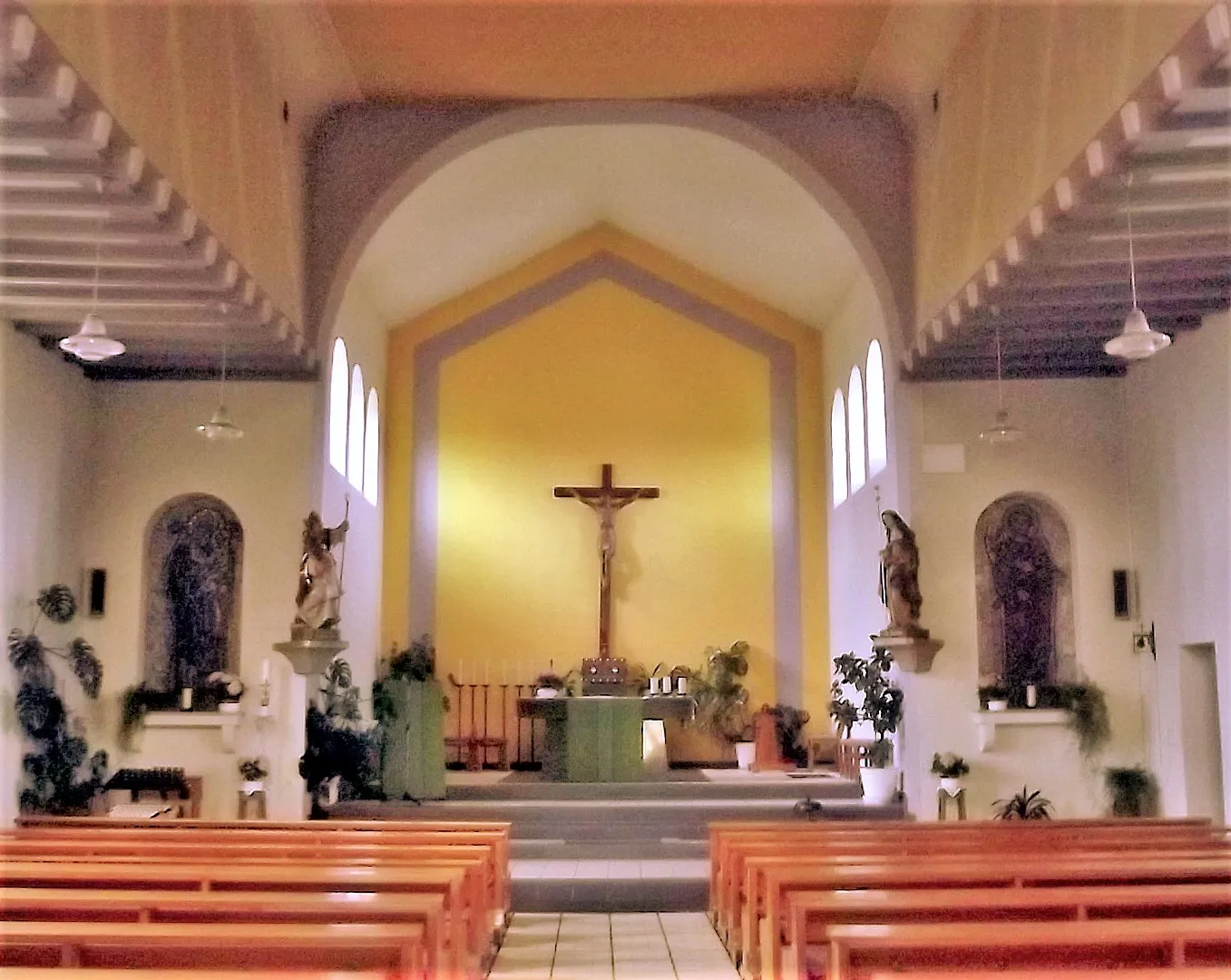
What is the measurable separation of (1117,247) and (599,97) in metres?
4.60

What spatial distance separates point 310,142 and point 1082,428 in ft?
22.1

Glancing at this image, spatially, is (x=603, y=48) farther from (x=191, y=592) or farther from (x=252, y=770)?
(x=252, y=770)

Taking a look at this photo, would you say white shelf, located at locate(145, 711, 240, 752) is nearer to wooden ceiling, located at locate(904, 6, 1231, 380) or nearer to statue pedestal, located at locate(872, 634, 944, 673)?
statue pedestal, located at locate(872, 634, 944, 673)

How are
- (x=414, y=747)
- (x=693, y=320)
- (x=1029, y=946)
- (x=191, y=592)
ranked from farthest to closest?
(x=693, y=320)
(x=414, y=747)
(x=191, y=592)
(x=1029, y=946)

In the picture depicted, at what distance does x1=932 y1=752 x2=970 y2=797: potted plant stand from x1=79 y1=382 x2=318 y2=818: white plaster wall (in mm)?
5103

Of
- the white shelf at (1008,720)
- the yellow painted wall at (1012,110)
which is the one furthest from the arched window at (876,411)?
the white shelf at (1008,720)

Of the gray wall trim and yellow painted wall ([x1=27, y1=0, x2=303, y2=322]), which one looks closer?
yellow painted wall ([x1=27, y1=0, x2=303, y2=322])

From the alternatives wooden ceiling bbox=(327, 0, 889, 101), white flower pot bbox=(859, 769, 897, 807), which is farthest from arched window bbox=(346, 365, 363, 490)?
white flower pot bbox=(859, 769, 897, 807)

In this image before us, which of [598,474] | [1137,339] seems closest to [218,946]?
[1137,339]

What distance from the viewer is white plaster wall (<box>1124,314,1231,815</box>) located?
8242 mm

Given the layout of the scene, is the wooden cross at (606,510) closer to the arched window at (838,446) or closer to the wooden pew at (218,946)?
the arched window at (838,446)

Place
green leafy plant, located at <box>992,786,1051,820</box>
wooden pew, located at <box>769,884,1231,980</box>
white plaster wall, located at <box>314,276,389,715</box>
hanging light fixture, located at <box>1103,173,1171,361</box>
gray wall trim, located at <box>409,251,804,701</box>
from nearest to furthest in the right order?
wooden pew, located at <box>769,884,1231,980</box>, hanging light fixture, located at <box>1103,173,1171,361</box>, green leafy plant, located at <box>992,786,1051,820</box>, white plaster wall, located at <box>314,276,389,715</box>, gray wall trim, located at <box>409,251,804,701</box>

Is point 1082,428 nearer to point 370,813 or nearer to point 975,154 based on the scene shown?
point 975,154

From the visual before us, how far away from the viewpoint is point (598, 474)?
1405 cm
